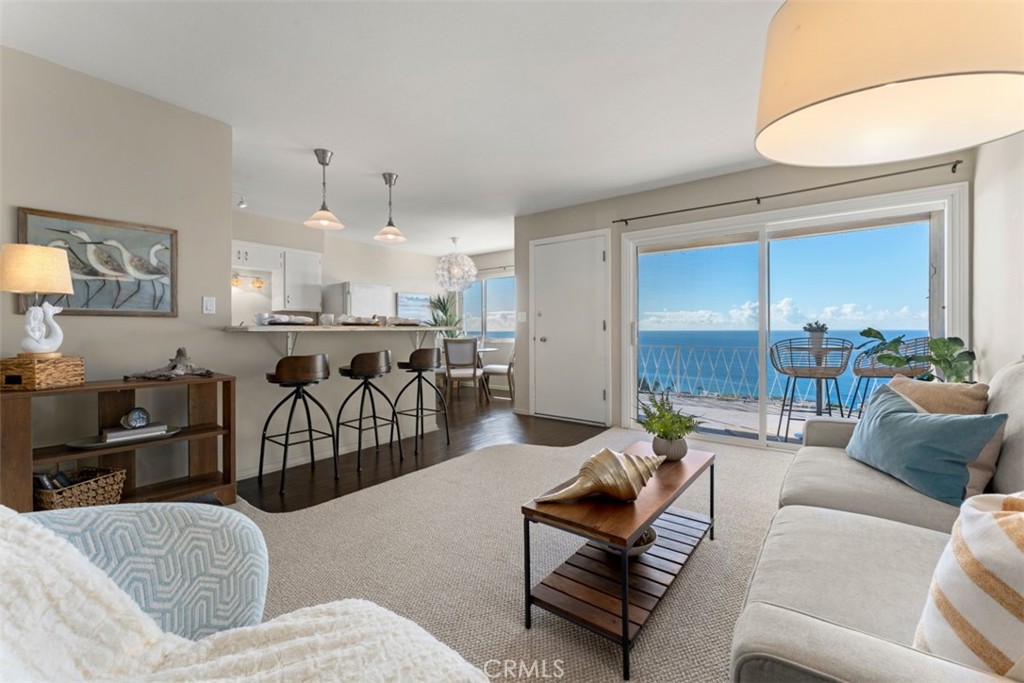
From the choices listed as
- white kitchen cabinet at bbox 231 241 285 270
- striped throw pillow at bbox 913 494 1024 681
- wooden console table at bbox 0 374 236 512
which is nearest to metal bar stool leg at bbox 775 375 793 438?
striped throw pillow at bbox 913 494 1024 681

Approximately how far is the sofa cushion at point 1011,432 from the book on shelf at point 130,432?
360 centimetres

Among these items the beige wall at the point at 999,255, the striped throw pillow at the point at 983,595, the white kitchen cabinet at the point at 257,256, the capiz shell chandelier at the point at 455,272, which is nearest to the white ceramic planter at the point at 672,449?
the striped throw pillow at the point at 983,595

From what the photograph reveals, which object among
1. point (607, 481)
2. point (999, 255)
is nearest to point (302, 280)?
point (607, 481)

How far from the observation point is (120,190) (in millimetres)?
2383

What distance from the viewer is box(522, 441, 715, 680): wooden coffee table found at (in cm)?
129

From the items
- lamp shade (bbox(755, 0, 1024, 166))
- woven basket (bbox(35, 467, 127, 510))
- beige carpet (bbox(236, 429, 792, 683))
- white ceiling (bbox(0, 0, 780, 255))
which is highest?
white ceiling (bbox(0, 0, 780, 255))

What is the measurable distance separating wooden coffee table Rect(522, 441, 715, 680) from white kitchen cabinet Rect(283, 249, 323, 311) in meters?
5.22

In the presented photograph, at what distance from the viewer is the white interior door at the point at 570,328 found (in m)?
4.51

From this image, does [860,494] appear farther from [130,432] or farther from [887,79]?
[130,432]

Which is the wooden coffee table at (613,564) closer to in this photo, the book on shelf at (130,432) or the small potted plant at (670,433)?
the small potted plant at (670,433)

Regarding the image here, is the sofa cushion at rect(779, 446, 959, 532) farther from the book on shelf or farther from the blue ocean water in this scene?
the book on shelf

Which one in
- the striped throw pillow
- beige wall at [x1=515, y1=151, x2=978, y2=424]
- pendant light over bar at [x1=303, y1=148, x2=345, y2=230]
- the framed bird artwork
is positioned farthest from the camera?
pendant light over bar at [x1=303, y1=148, x2=345, y2=230]

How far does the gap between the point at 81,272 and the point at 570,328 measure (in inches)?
154

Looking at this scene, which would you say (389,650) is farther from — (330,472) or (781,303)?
(781,303)
